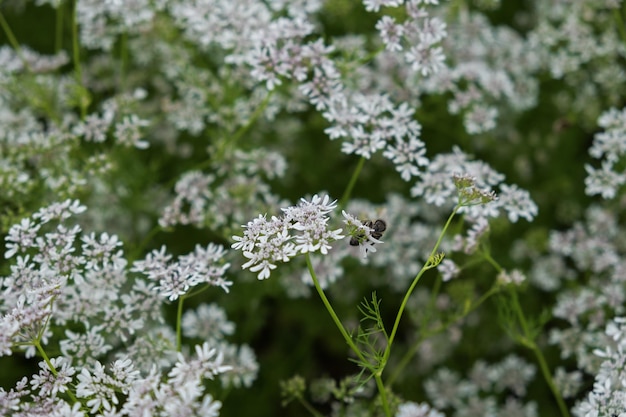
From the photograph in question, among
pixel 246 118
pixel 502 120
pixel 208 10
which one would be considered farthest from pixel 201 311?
pixel 502 120

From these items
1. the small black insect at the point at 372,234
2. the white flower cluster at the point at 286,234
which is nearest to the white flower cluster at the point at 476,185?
the small black insect at the point at 372,234

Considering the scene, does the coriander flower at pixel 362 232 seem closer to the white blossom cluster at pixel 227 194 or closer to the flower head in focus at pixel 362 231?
the flower head in focus at pixel 362 231

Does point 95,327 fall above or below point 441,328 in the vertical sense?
above

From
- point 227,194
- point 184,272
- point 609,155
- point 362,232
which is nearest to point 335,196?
point 227,194

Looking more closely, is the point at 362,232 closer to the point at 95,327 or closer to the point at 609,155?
the point at 95,327

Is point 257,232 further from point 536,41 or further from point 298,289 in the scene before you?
point 536,41

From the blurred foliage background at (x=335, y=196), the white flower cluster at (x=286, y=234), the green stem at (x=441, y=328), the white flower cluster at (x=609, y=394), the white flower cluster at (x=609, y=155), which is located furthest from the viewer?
the blurred foliage background at (x=335, y=196)

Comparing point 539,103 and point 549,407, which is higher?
point 539,103

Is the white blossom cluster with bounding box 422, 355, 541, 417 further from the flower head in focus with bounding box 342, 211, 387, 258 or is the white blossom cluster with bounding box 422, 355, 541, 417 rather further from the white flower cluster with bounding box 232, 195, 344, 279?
the white flower cluster with bounding box 232, 195, 344, 279

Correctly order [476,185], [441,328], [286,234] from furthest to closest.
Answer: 1. [441,328]
2. [476,185]
3. [286,234]

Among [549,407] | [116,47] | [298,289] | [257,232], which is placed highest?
[257,232]

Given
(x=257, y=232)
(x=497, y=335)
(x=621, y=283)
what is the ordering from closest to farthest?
1. (x=257, y=232)
2. (x=621, y=283)
3. (x=497, y=335)
